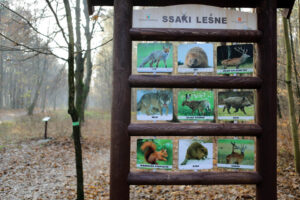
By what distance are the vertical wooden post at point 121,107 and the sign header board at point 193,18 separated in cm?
23

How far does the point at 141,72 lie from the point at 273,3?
218cm

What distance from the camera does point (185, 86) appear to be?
3227 millimetres

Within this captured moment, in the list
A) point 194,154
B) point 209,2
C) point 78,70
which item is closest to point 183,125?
point 194,154

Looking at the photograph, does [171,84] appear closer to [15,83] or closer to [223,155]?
[223,155]

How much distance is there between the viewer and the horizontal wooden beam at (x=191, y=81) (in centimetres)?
317

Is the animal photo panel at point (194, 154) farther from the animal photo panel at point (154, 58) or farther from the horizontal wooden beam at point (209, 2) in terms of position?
the horizontal wooden beam at point (209, 2)

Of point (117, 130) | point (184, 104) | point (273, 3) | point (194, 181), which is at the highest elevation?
point (273, 3)

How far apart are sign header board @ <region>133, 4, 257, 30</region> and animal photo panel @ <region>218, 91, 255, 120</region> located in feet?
3.24

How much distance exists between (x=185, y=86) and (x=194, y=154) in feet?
3.28

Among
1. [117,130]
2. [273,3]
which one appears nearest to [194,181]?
[117,130]

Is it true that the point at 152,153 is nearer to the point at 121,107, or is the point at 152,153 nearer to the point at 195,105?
the point at 121,107

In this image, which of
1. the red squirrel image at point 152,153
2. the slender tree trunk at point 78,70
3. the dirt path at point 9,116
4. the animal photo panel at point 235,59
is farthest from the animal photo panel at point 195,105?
the dirt path at point 9,116

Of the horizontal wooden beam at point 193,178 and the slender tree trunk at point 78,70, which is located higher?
the slender tree trunk at point 78,70

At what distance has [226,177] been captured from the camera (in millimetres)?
3197
